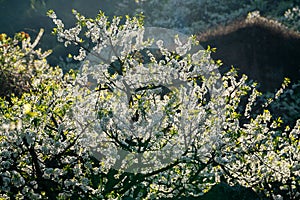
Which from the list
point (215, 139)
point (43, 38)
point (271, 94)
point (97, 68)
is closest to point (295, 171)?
point (215, 139)

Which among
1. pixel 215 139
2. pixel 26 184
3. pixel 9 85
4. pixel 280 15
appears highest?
pixel 280 15

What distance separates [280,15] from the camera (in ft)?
67.2

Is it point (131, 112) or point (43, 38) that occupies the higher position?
point (43, 38)

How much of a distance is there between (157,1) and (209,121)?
21045 millimetres

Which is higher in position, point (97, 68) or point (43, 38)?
point (43, 38)

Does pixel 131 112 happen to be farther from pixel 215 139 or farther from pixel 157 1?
pixel 157 1

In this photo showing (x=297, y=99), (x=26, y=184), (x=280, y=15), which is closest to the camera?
(x=26, y=184)

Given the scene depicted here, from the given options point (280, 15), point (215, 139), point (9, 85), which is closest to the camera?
point (215, 139)

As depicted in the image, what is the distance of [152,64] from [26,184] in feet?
6.03

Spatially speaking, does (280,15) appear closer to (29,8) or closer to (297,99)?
(297,99)

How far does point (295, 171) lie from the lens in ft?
16.1

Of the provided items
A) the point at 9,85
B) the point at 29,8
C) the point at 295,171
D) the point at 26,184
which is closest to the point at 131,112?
the point at 26,184

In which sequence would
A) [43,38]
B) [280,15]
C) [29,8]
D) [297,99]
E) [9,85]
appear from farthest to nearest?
[29,8], [43,38], [280,15], [297,99], [9,85]

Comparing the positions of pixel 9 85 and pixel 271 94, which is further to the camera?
pixel 271 94
